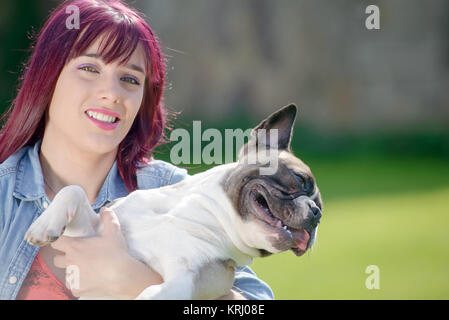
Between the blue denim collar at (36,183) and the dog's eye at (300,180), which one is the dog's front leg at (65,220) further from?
the dog's eye at (300,180)

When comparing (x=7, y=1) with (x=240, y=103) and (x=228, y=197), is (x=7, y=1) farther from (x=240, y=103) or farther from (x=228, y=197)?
(x=228, y=197)

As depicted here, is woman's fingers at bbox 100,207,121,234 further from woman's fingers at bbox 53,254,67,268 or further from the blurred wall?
the blurred wall

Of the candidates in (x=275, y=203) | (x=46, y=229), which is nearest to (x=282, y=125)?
(x=275, y=203)

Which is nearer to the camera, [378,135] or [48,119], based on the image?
[48,119]

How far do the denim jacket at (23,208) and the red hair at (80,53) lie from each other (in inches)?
2.2

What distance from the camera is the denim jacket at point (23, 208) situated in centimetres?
219

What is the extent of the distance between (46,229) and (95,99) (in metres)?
0.61

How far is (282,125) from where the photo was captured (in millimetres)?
2174

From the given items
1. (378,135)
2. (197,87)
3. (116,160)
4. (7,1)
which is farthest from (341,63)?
(116,160)

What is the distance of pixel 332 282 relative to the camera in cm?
528

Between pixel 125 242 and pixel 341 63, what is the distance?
8522mm

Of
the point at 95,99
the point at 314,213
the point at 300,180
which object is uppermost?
the point at 95,99

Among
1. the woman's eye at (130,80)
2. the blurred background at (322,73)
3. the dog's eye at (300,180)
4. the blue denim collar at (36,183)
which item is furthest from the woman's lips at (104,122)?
the blurred background at (322,73)

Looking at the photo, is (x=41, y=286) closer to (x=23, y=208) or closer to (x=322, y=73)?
(x=23, y=208)
